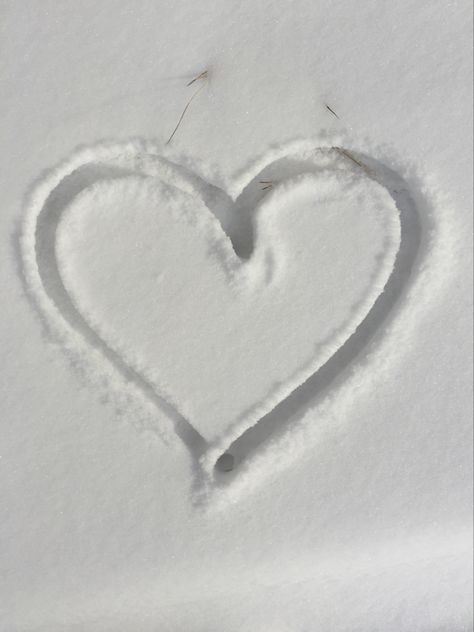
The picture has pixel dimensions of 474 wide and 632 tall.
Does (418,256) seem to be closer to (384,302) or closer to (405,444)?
(384,302)

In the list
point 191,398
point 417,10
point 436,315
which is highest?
point 417,10

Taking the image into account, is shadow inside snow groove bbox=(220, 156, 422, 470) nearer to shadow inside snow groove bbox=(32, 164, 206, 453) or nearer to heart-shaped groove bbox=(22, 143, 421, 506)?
heart-shaped groove bbox=(22, 143, 421, 506)

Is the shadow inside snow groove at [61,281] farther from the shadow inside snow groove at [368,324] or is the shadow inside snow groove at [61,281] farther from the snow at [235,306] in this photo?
the shadow inside snow groove at [368,324]

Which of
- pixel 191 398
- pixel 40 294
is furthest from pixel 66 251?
pixel 191 398

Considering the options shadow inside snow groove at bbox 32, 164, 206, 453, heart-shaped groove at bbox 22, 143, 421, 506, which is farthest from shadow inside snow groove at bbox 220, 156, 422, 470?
shadow inside snow groove at bbox 32, 164, 206, 453

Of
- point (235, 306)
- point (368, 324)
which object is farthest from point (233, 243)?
point (368, 324)

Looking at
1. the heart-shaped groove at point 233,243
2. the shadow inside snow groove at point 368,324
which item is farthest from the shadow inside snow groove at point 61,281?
the shadow inside snow groove at point 368,324

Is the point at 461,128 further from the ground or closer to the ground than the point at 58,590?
further from the ground
